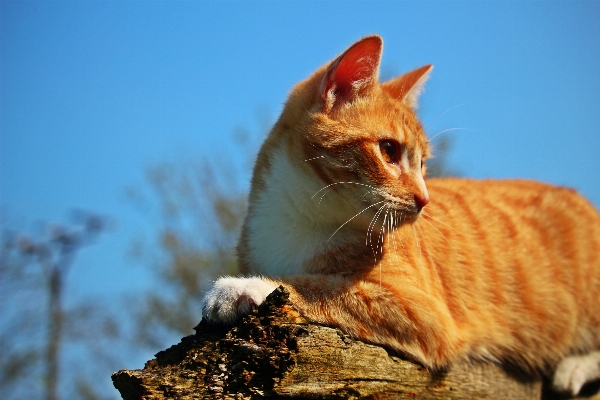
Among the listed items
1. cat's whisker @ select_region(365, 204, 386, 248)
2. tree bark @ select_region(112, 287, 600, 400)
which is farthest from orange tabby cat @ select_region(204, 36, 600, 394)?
tree bark @ select_region(112, 287, 600, 400)

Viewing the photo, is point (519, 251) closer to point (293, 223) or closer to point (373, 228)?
point (373, 228)

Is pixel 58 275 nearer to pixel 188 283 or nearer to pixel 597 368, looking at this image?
pixel 188 283

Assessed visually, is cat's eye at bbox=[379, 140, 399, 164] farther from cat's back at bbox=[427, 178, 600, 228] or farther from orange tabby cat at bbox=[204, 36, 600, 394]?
cat's back at bbox=[427, 178, 600, 228]

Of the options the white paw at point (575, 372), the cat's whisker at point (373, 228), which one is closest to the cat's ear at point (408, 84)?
the cat's whisker at point (373, 228)

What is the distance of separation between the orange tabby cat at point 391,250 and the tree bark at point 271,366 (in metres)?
0.13

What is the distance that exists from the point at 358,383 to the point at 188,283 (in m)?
11.2

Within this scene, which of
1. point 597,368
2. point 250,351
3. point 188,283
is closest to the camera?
point 250,351

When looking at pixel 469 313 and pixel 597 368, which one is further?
pixel 597 368

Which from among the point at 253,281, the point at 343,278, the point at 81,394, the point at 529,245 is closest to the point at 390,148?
the point at 343,278

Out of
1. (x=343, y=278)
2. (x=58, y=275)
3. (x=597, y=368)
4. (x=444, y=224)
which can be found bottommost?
(x=597, y=368)

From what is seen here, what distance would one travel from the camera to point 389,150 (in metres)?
3.03

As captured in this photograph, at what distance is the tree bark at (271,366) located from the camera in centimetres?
227

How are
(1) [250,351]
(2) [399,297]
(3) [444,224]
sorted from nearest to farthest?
(1) [250,351], (2) [399,297], (3) [444,224]

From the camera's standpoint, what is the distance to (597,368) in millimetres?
3859
